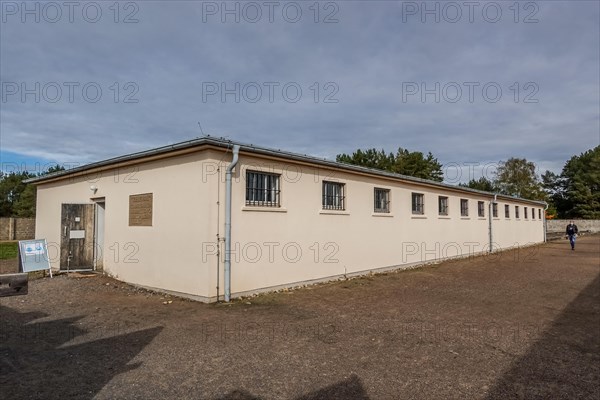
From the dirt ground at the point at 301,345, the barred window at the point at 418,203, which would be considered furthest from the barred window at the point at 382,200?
the dirt ground at the point at 301,345

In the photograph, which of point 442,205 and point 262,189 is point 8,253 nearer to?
point 262,189

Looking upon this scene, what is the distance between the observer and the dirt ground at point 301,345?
3977mm

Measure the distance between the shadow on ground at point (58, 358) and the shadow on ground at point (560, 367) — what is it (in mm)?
3967

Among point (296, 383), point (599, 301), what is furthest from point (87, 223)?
point (599, 301)

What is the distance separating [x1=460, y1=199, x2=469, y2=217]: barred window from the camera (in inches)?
745

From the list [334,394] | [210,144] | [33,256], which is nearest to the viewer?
[334,394]

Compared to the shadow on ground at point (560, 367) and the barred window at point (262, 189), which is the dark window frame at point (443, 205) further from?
the shadow on ground at point (560, 367)

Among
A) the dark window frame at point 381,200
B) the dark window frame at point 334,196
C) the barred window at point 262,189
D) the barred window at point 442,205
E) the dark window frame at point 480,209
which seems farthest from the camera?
the dark window frame at point 480,209

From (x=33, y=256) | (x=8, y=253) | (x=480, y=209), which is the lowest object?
(x=8, y=253)

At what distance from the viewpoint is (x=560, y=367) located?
15.0ft

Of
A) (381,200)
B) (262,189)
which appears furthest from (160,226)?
(381,200)

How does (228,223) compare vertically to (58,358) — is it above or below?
above

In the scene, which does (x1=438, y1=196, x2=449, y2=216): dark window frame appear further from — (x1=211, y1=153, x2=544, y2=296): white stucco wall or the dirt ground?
the dirt ground

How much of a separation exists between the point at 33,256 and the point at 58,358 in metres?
6.93
